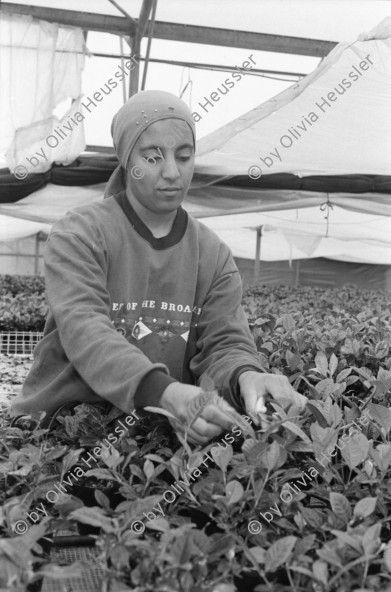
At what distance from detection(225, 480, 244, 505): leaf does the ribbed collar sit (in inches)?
34.2

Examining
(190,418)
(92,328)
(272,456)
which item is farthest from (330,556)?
(92,328)

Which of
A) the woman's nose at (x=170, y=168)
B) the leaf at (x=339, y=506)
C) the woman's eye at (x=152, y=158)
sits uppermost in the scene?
the woman's eye at (x=152, y=158)

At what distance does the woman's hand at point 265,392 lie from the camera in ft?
4.49

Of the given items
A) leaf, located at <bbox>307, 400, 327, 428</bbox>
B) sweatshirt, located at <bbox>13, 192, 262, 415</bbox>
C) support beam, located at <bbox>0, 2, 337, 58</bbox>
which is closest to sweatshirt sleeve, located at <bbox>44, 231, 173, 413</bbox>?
sweatshirt, located at <bbox>13, 192, 262, 415</bbox>

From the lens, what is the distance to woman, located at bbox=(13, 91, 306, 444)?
4.95ft

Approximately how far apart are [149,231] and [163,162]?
0.73 ft

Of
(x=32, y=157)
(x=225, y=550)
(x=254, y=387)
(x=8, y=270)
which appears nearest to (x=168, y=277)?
(x=254, y=387)

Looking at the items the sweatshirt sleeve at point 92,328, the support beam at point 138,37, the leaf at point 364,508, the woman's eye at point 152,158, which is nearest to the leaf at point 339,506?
the leaf at point 364,508

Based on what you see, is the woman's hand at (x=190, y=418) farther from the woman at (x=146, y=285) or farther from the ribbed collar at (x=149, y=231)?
the ribbed collar at (x=149, y=231)

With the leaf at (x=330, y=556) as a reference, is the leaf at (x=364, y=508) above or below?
above

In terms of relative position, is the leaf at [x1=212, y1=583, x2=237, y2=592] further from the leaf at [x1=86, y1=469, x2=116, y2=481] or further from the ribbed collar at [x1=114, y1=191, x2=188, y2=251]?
the ribbed collar at [x1=114, y1=191, x2=188, y2=251]

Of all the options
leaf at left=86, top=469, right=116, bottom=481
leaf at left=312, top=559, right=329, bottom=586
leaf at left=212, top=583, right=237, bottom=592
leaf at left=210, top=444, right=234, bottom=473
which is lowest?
leaf at left=212, top=583, right=237, bottom=592

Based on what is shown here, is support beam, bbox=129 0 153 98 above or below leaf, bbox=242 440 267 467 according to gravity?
above

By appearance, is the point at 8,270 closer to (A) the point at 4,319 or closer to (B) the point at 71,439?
(A) the point at 4,319
